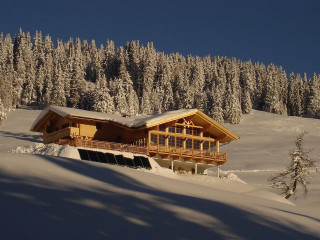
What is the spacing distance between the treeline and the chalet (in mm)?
44819

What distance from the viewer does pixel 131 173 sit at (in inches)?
1160

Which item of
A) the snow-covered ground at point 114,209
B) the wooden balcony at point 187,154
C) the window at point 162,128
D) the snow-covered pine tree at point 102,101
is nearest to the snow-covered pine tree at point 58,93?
the snow-covered pine tree at point 102,101

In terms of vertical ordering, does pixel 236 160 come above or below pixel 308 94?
below

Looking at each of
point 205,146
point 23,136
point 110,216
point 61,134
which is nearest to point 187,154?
point 205,146

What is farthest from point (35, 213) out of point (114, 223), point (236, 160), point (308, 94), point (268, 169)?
point (308, 94)

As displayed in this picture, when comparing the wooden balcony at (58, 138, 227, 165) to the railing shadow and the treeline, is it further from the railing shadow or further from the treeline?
the treeline

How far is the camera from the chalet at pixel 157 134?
148 feet

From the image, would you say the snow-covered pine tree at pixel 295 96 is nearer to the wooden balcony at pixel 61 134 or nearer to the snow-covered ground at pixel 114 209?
the wooden balcony at pixel 61 134

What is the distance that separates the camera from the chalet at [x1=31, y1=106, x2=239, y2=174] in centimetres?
4506


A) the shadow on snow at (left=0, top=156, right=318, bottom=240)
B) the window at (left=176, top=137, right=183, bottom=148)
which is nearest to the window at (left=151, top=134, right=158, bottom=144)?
the window at (left=176, top=137, right=183, bottom=148)

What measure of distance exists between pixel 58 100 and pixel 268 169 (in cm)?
5895

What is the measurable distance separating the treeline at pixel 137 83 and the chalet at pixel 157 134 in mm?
44819

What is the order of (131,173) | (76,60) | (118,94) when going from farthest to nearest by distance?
(76,60)
(118,94)
(131,173)

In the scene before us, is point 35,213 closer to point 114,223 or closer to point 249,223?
point 114,223
